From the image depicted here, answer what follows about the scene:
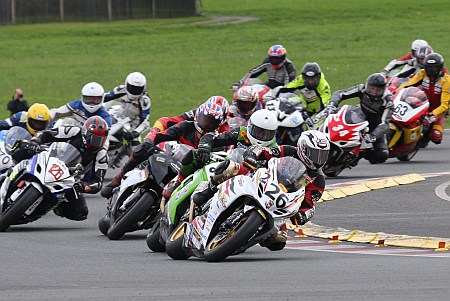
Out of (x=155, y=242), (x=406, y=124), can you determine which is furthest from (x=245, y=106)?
A: (x=406, y=124)

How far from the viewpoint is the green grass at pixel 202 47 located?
3919cm

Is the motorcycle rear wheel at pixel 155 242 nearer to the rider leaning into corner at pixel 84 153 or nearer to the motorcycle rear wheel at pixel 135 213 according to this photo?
the motorcycle rear wheel at pixel 135 213

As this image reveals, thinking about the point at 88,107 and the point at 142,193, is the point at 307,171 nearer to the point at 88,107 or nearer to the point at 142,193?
the point at 142,193

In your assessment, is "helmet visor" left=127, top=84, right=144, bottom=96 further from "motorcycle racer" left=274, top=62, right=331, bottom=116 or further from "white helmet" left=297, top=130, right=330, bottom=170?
"white helmet" left=297, top=130, right=330, bottom=170

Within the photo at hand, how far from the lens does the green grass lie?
39188 mm

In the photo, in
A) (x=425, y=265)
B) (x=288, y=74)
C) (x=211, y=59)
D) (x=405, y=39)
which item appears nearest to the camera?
(x=425, y=265)

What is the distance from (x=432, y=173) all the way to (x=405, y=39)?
32.1 metres

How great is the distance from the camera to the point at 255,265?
11.0 m

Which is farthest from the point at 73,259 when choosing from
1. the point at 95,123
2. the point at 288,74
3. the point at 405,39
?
the point at 405,39

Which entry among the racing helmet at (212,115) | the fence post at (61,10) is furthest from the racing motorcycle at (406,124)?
the fence post at (61,10)

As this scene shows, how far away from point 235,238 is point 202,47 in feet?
131

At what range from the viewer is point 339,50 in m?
48.5

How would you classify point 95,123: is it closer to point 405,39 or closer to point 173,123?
point 173,123

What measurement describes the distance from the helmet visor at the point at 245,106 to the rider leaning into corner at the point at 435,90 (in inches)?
238
